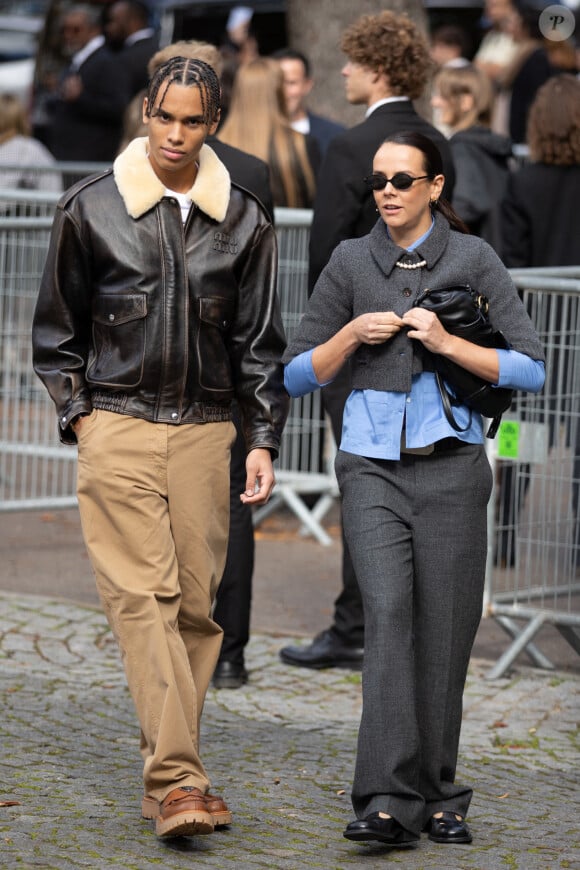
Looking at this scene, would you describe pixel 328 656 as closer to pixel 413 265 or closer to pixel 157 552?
pixel 157 552

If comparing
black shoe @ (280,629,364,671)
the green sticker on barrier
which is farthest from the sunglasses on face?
black shoe @ (280,629,364,671)

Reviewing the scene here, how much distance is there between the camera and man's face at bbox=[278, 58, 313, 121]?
1023 centimetres

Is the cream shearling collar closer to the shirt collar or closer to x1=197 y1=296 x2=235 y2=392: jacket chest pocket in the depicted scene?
x1=197 y1=296 x2=235 y2=392: jacket chest pocket

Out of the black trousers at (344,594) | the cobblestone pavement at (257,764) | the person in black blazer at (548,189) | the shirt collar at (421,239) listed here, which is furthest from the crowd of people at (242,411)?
the person in black blazer at (548,189)

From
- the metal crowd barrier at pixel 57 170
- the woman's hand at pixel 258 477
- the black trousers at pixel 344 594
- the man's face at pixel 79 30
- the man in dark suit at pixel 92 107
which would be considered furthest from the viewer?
the man's face at pixel 79 30

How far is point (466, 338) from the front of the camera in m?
4.55

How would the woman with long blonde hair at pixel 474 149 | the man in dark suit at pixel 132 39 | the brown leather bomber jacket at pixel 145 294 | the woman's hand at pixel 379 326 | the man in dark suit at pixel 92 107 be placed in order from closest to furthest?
the woman's hand at pixel 379 326 → the brown leather bomber jacket at pixel 145 294 → the woman with long blonde hair at pixel 474 149 → the man in dark suit at pixel 92 107 → the man in dark suit at pixel 132 39

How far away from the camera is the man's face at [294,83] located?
33.6ft

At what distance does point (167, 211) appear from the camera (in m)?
4.66

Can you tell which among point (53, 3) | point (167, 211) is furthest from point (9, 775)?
point (53, 3)

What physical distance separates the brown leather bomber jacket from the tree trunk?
689 centimetres

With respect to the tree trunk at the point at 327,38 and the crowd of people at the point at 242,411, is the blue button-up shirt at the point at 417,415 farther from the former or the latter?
the tree trunk at the point at 327,38

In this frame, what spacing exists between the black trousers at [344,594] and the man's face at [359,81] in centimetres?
107

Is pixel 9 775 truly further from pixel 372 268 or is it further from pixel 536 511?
pixel 536 511
